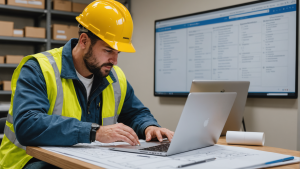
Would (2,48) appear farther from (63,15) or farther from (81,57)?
(81,57)

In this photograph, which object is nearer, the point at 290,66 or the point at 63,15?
the point at 290,66

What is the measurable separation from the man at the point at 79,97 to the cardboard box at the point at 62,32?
196 cm

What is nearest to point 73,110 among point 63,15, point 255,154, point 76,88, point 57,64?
point 76,88

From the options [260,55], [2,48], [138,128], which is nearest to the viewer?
[138,128]

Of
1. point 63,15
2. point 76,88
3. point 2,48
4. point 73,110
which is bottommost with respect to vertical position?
point 73,110

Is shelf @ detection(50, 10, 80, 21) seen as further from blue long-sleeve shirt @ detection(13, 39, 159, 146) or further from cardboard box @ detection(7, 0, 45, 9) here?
blue long-sleeve shirt @ detection(13, 39, 159, 146)

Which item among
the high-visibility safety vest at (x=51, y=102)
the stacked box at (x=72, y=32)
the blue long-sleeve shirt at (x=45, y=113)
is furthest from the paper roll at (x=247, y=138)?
the stacked box at (x=72, y=32)

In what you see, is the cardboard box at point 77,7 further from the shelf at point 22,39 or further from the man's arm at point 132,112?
the man's arm at point 132,112

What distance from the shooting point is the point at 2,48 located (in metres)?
3.56

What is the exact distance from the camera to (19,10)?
11.0 feet

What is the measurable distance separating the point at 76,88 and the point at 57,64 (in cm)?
14

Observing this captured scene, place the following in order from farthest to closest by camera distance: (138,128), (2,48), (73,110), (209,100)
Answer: (2,48), (138,128), (73,110), (209,100)

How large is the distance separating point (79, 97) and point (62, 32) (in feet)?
7.50

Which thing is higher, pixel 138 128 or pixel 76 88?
Result: pixel 76 88
